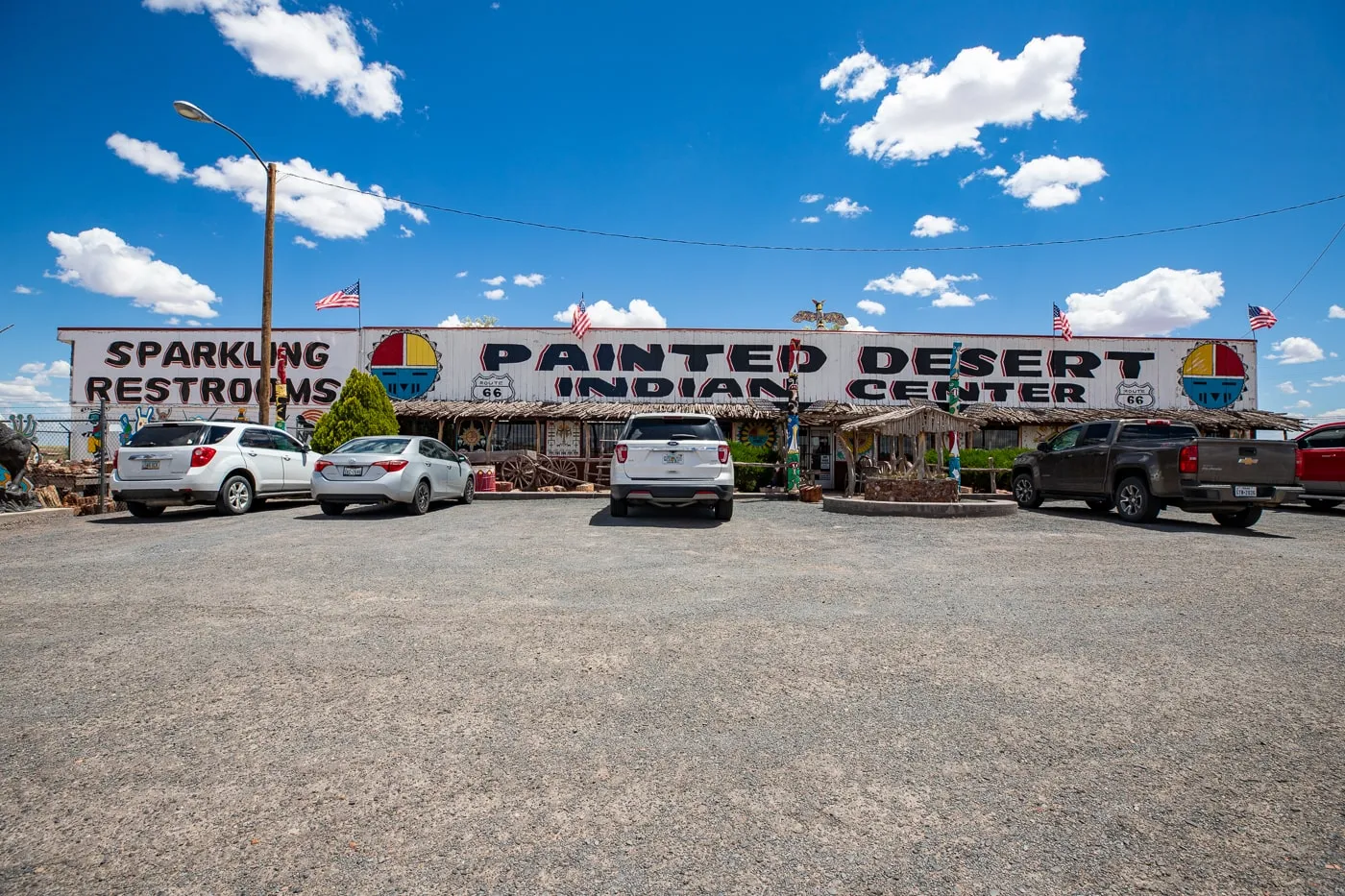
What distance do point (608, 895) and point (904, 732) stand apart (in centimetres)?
Answer: 166

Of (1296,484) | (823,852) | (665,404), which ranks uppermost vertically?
(665,404)

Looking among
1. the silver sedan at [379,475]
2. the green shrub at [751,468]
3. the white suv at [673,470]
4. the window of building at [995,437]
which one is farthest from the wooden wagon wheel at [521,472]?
the window of building at [995,437]

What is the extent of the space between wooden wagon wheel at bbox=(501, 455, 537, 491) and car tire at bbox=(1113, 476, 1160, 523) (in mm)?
13691

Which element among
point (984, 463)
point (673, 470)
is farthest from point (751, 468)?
point (673, 470)

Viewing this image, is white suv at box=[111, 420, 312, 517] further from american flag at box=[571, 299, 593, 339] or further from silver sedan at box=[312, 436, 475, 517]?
american flag at box=[571, 299, 593, 339]

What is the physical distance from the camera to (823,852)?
7.35 ft

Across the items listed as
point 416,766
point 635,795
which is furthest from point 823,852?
point 416,766

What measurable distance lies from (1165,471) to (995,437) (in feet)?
38.6

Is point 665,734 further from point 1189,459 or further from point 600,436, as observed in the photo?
point 600,436

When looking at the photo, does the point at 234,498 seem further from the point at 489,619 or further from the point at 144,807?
the point at 144,807

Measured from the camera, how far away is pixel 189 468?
35.6 feet

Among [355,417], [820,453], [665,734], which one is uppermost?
[355,417]

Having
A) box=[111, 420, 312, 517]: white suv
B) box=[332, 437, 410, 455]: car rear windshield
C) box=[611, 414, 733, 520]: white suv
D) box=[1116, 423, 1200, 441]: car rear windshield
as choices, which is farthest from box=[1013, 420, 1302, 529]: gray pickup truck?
box=[111, 420, 312, 517]: white suv

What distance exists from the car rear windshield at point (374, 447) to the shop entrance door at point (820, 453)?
1370cm
